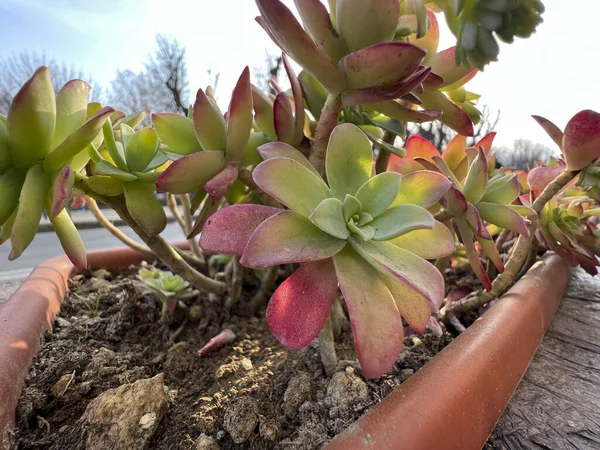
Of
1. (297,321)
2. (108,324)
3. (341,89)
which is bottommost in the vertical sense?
(108,324)

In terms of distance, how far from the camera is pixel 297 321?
1.11ft

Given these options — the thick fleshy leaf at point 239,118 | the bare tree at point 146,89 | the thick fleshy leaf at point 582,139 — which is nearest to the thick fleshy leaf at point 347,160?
the thick fleshy leaf at point 239,118

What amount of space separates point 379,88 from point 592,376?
56 cm

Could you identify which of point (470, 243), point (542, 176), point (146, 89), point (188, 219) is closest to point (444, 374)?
point (470, 243)

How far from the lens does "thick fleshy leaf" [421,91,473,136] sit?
500 millimetres

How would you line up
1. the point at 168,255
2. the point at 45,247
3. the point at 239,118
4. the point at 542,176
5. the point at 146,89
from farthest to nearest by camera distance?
the point at 146,89
the point at 45,247
the point at 542,176
the point at 168,255
the point at 239,118

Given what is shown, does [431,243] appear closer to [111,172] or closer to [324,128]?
[324,128]

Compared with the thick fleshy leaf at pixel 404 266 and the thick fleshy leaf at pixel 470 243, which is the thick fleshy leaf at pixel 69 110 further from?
the thick fleshy leaf at pixel 470 243

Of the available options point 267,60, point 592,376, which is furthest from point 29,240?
point 267,60

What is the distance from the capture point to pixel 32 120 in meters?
0.39

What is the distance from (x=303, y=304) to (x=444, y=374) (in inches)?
6.9

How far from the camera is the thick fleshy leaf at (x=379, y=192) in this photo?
15.3 inches

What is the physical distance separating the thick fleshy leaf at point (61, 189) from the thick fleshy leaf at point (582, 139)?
66 cm

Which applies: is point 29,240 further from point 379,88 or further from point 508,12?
point 508,12
